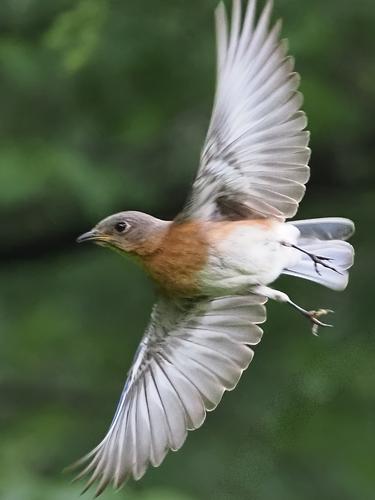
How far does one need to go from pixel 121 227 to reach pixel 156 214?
2519mm

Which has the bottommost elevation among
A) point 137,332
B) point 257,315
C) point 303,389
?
point 137,332

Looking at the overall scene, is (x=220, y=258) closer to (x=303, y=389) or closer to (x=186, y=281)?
(x=186, y=281)

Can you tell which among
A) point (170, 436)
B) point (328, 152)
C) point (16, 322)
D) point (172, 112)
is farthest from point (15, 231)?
point (170, 436)

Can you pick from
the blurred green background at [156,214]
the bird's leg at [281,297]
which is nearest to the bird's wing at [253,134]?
the bird's leg at [281,297]

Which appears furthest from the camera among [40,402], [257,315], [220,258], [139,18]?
[40,402]

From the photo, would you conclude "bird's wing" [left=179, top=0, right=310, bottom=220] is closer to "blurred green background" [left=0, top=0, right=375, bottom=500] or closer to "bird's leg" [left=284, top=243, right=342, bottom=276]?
"bird's leg" [left=284, top=243, right=342, bottom=276]

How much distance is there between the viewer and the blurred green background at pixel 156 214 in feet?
20.6

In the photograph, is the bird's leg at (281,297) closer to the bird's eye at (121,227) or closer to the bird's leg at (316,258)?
the bird's leg at (316,258)

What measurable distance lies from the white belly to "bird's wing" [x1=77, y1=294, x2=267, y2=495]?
0.27 m

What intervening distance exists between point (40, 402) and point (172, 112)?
1844mm

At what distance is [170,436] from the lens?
4512 mm

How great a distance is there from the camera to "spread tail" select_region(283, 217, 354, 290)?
4430mm

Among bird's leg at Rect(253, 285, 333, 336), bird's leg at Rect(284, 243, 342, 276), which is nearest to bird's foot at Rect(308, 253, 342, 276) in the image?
bird's leg at Rect(284, 243, 342, 276)

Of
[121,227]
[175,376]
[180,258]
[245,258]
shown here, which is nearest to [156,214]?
[175,376]
